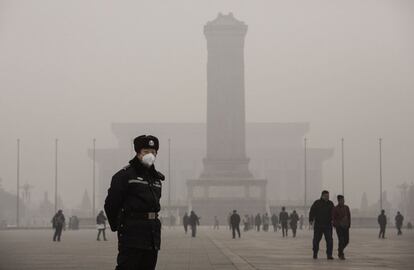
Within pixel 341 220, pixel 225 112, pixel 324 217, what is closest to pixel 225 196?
pixel 225 112

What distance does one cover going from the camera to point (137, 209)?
11.4 metres

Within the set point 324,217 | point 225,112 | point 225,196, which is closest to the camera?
point 324,217

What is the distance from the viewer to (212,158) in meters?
141

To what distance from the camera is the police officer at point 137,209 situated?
37.1 ft

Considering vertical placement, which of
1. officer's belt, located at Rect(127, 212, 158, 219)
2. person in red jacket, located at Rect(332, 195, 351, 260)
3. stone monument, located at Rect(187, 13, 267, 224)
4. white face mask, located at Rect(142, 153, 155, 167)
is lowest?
person in red jacket, located at Rect(332, 195, 351, 260)

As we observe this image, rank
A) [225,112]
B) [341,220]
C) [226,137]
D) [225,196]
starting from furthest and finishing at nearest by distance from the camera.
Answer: [225,112]
[226,137]
[225,196]
[341,220]

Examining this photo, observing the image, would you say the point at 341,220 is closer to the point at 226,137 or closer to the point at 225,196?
the point at 225,196

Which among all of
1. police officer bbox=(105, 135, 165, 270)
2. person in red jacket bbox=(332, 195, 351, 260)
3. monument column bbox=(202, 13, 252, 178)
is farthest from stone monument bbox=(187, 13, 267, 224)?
police officer bbox=(105, 135, 165, 270)

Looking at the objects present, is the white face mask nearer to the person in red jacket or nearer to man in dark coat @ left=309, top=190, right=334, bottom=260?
man in dark coat @ left=309, top=190, right=334, bottom=260

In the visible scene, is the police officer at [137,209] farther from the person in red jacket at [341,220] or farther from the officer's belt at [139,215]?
the person in red jacket at [341,220]

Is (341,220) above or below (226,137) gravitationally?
below

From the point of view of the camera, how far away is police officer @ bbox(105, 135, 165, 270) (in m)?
11.3

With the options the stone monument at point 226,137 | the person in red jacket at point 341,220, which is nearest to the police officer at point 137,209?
the person in red jacket at point 341,220

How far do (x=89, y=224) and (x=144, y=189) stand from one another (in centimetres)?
9507
